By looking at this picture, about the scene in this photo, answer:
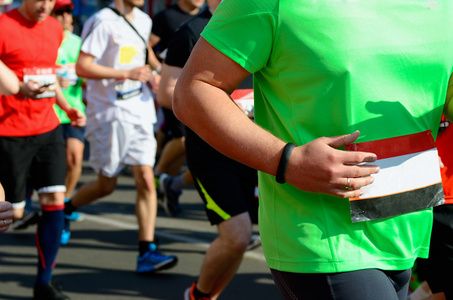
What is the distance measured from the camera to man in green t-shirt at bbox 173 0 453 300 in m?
1.93

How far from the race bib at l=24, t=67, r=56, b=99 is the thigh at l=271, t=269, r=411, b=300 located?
→ 3068 mm

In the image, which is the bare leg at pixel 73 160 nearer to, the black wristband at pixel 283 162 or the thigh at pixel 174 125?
the thigh at pixel 174 125

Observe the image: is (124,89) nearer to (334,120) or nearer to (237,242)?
(237,242)

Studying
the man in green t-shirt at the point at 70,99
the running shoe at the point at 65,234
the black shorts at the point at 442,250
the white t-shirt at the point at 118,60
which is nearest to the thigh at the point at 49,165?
the white t-shirt at the point at 118,60

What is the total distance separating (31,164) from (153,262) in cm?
107

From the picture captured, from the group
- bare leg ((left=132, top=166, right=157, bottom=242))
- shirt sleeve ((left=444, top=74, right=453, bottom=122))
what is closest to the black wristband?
shirt sleeve ((left=444, top=74, right=453, bottom=122))

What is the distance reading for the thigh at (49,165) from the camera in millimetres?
4801

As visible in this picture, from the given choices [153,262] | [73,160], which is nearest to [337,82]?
[153,262]

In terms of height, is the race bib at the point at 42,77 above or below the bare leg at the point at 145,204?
above

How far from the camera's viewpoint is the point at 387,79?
1.97 metres

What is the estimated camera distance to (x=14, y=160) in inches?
191

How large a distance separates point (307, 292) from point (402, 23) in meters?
0.72

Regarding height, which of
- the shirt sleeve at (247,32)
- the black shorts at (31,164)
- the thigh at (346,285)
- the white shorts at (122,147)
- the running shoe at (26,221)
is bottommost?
the running shoe at (26,221)

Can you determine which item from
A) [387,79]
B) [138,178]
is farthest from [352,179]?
[138,178]
